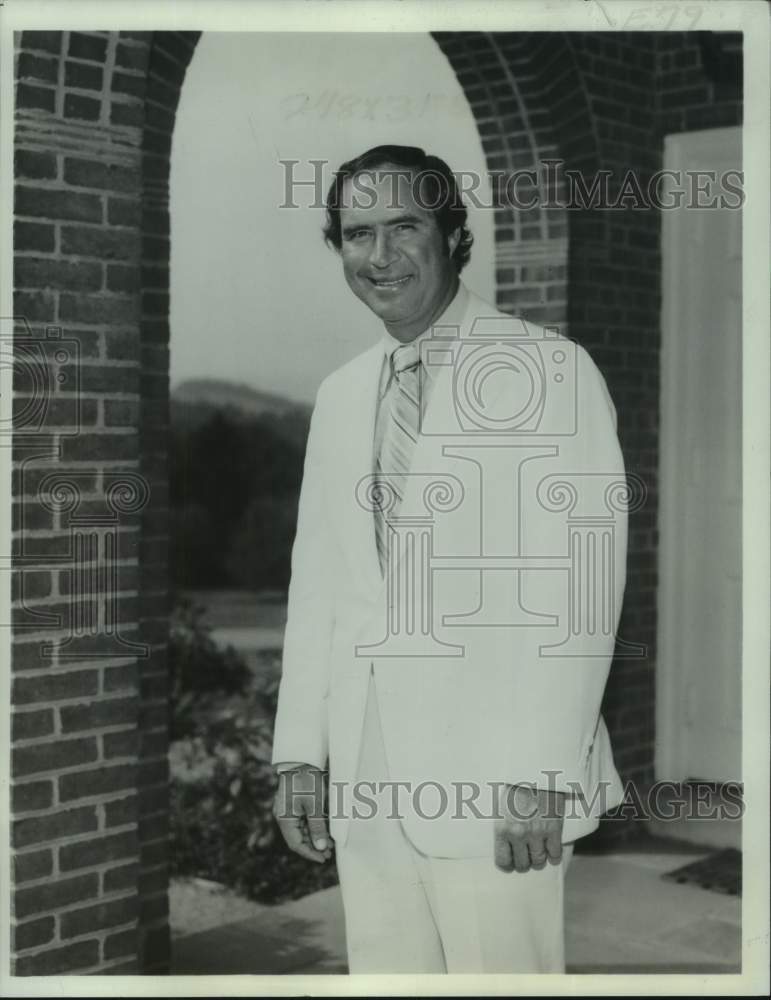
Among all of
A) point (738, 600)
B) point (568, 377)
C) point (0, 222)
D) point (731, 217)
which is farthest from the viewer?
point (738, 600)

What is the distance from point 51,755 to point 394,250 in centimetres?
161

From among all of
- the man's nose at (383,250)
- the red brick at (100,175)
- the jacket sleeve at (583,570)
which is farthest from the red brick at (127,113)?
the jacket sleeve at (583,570)

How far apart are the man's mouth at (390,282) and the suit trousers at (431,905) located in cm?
106

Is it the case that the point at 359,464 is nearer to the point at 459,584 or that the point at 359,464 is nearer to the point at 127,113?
the point at 459,584

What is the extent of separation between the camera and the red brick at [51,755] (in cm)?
318

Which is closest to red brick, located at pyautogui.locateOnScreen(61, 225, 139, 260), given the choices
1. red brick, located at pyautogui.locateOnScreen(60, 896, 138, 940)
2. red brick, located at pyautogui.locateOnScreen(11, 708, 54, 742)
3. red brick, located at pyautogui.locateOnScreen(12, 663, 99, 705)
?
red brick, located at pyautogui.locateOnScreen(12, 663, 99, 705)

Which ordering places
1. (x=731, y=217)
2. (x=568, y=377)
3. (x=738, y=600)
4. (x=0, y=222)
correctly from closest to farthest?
(x=0, y=222)
(x=568, y=377)
(x=731, y=217)
(x=738, y=600)

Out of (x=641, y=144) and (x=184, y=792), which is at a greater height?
(x=641, y=144)

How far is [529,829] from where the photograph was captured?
315 cm

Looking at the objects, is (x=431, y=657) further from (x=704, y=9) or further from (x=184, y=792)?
(x=704, y=9)

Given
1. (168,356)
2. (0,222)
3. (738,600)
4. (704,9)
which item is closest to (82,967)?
(168,356)

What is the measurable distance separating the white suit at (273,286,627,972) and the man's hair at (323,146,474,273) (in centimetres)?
24

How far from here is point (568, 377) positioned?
11.1 feet

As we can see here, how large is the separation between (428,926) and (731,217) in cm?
232
